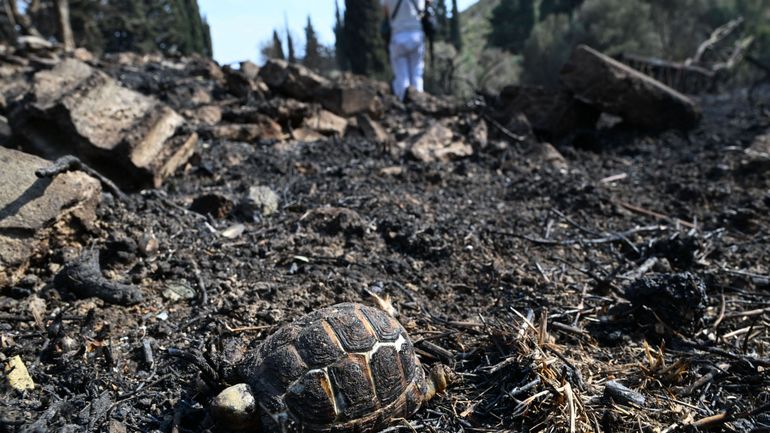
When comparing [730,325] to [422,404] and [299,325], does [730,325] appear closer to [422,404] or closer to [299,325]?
[422,404]

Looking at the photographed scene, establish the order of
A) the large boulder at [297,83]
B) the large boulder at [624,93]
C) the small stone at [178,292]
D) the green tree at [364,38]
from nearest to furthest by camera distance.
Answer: the small stone at [178,292]
the large boulder at [624,93]
the large boulder at [297,83]
the green tree at [364,38]

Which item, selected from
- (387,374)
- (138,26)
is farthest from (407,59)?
(138,26)

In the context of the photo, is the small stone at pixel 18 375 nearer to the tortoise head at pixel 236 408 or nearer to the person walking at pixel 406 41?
the tortoise head at pixel 236 408

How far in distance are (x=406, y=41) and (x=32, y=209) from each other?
590 cm

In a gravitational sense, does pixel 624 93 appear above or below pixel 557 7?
below

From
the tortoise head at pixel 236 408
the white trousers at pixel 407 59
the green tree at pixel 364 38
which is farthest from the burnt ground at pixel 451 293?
the green tree at pixel 364 38

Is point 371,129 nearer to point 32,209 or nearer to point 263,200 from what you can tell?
point 263,200

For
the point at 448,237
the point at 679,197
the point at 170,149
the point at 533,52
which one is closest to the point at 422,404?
the point at 448,237

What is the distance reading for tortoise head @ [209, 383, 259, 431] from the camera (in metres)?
1.61

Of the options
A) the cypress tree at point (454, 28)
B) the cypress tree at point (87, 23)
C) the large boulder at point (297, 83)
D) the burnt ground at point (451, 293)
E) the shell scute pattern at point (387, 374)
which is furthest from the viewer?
the cypress tree at point (454, 28)

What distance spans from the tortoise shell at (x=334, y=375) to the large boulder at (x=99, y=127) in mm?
2425

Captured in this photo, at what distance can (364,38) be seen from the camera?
15.3 m

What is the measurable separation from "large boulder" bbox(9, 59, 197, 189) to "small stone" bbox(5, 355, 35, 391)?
187 centimetres

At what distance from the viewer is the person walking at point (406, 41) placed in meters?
7.55
